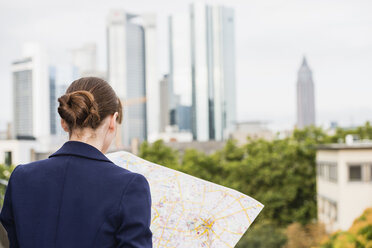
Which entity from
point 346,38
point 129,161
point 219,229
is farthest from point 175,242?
point 346,38

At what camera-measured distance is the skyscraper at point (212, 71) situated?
144125 mm

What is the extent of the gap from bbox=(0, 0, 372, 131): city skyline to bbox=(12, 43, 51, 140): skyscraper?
4262 millimetres

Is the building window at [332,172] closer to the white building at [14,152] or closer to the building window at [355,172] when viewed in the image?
the building window at [355,172]

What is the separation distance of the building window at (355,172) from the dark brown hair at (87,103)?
22.1 m

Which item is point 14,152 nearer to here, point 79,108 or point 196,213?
point 196,213

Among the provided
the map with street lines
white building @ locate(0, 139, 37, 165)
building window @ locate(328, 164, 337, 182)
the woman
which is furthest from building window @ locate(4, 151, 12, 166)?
the woman

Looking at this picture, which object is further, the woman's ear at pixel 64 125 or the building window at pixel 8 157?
the building window at pixel 8 157

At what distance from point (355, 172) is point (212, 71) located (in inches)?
5118

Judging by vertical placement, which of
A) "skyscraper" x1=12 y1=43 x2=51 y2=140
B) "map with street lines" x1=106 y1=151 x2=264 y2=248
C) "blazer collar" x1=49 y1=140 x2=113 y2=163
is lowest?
"map with street lines" x1=106 y1=151 x2=264 y2=248

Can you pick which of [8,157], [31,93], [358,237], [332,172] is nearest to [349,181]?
[332,172]

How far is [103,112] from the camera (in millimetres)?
1460

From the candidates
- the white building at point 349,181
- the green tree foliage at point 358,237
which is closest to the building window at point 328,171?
the white building at point 349,181

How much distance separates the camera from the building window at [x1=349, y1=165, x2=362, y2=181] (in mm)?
22250

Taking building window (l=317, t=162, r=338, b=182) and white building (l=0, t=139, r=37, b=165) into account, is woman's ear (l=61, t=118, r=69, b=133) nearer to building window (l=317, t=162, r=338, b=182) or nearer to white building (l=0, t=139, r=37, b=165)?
building window (l=317, t=162, r=338, b=182)
